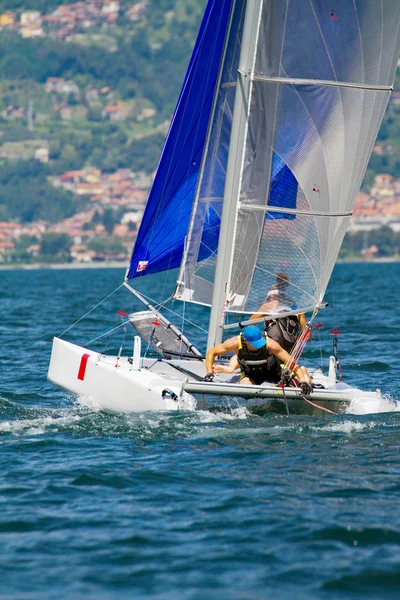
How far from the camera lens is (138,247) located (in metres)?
12.0


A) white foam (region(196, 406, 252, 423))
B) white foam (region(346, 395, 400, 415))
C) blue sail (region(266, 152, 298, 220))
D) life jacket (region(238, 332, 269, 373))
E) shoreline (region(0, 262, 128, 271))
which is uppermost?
blue sail (region(266, 152, 298, 220))

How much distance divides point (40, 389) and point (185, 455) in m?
4.43

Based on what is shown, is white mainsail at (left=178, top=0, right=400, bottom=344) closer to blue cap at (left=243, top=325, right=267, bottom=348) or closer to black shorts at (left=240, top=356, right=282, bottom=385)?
black shorts at (left=240, top=356, right=282, bottom=385)

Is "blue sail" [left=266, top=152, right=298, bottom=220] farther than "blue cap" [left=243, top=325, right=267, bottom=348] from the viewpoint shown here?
Yes

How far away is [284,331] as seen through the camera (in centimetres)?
1088

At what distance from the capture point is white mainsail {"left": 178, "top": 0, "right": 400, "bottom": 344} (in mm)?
10336

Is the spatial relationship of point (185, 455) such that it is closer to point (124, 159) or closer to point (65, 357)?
point (65, 357)

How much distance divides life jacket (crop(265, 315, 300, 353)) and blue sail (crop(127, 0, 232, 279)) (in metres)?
1.52

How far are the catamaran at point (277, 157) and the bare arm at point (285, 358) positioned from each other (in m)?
0.23

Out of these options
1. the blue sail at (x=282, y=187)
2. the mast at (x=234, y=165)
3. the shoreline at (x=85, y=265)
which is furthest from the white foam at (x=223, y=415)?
the shoreline at (x=85, y=265)

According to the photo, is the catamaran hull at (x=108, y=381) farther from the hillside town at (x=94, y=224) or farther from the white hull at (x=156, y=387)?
the hillside town at (x=94, y=224)

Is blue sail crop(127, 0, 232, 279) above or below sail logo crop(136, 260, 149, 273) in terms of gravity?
above

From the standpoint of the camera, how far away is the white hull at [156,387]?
9602 millimetres

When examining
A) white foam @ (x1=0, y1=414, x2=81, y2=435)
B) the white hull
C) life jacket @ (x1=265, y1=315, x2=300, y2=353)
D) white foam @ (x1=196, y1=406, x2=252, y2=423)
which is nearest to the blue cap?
the white hull
